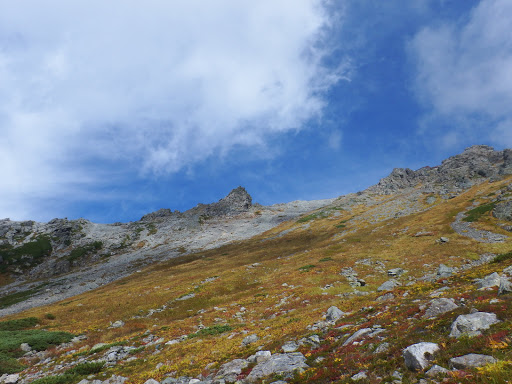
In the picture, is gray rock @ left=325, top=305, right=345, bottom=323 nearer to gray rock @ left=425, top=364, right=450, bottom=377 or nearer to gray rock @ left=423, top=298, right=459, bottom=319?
gray rock @ left=423, top=298, right=459, bottom=319

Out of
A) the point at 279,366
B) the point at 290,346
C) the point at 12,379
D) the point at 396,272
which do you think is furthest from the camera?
the point at 396,272

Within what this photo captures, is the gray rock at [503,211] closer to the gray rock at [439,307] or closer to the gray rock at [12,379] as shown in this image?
the gray rock at [439,307]

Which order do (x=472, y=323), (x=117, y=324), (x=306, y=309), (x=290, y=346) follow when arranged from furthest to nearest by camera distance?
(x=117, y=324) < (x=306, y=309) < (x=290, y=346) < (x=472, y=323)

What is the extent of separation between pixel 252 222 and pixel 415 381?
157837 mm

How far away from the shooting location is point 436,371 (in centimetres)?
754

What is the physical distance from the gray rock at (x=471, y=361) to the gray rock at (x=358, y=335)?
17.2ft

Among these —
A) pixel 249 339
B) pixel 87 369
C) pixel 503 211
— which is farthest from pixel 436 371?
pixel 503 211

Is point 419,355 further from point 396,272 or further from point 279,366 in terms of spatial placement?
point 396,272

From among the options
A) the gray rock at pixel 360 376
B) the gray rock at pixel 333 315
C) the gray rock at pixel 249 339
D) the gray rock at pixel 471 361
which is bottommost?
the gray rock at pixel 249 339

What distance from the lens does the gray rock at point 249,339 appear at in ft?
57.8

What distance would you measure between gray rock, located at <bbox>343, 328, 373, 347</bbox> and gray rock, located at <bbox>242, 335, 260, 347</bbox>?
7.22 m

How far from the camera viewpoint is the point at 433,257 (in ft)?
134

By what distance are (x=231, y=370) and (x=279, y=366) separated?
2.50m

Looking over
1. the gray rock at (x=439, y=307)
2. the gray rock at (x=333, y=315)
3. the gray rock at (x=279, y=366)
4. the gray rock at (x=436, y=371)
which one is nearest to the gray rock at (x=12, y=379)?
the gray rock at (x=279, y=366)
